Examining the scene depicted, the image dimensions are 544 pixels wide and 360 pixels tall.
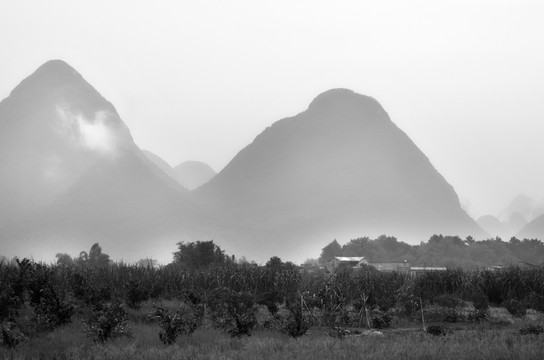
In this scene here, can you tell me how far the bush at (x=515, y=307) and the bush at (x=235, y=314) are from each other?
49.9 feet

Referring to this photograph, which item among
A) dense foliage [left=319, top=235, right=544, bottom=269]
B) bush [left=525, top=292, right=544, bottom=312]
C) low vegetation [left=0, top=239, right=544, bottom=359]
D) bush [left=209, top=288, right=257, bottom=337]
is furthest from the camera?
dense foliage [left=319, top=235, right=544, bottom=269]

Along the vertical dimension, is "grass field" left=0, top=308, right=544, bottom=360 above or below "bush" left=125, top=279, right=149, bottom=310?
below

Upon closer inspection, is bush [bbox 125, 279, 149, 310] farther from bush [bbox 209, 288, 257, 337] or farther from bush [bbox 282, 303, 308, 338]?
bush [bbox 282, 303, 308, 338]

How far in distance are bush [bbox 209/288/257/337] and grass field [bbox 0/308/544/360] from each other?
2.31ft

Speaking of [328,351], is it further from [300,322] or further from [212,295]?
[212,295]

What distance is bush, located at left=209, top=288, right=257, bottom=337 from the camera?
21.2m

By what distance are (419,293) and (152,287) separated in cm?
1496

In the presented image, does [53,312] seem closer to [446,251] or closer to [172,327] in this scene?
[172,327]

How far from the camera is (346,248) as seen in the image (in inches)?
6452

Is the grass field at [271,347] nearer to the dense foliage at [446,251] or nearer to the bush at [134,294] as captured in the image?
the bush at [134,294]

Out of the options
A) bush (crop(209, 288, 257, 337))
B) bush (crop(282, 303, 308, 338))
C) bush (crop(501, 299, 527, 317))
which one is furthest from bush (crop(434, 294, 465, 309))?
bush (crop(282, 303, 308, 338))

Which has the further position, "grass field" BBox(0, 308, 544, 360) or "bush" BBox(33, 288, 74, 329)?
"bush" BBox(33, 288, 74, 329)

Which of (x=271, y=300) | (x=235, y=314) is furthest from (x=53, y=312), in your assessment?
(x=271, y=300)

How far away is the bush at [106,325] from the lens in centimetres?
1919
